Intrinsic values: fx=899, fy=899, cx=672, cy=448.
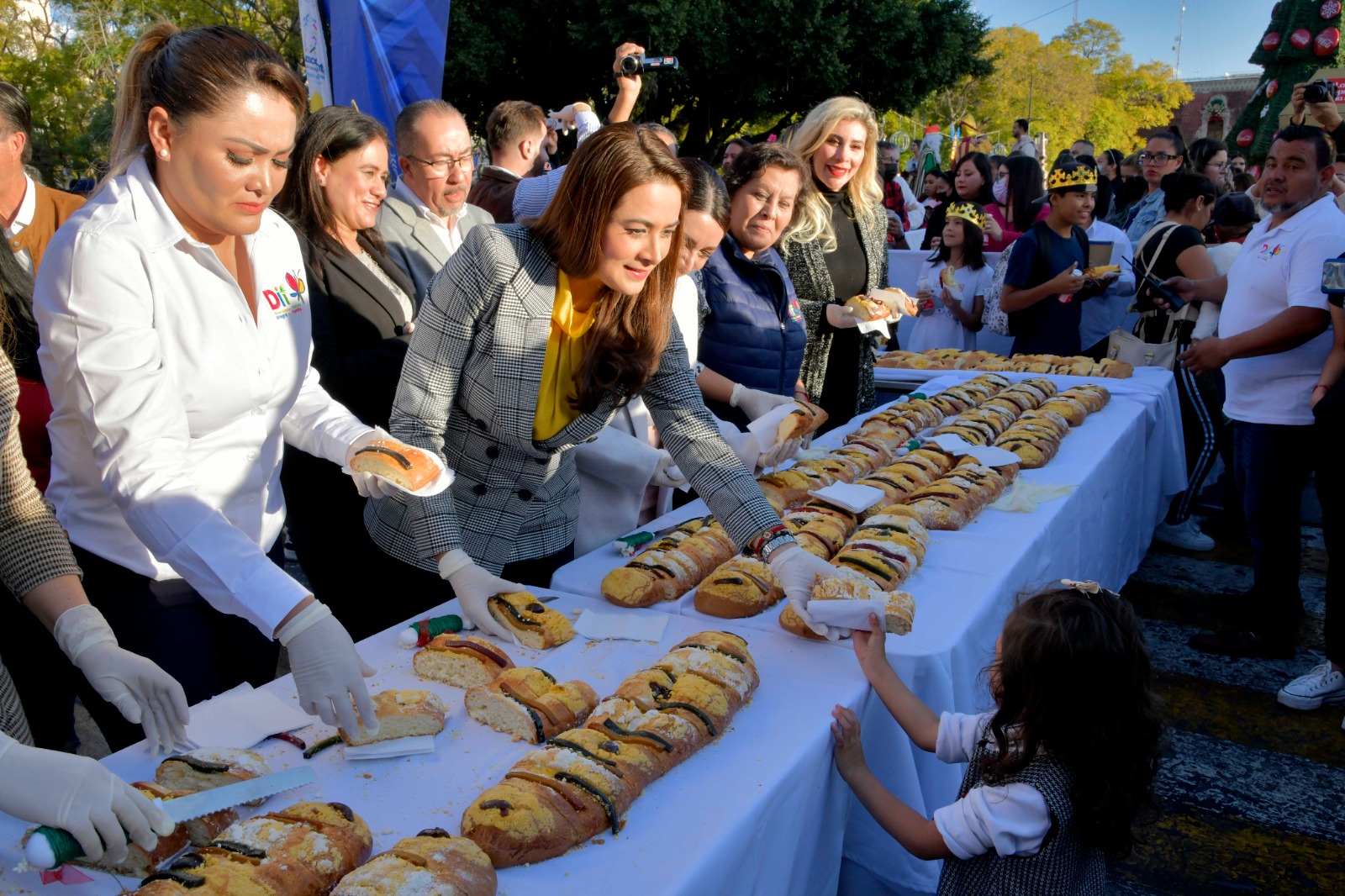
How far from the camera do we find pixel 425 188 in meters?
3.60

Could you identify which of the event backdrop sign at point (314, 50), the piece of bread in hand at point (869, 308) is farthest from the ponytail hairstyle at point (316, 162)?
the event backdrop sign at point (314, 50)

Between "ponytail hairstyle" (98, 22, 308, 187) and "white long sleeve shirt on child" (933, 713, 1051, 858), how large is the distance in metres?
1.93

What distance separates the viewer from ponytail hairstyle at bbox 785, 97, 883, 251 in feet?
13.7

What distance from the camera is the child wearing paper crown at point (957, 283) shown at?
672 cm

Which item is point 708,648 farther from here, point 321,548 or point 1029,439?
point 1029,439

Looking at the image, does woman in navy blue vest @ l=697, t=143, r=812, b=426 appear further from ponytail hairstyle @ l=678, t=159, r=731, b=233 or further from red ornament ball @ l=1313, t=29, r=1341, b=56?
red ornament ball @ l=1313, t=29, r=1341, b=56

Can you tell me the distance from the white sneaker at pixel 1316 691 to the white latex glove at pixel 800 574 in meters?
2.80

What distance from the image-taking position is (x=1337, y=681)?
3754 millimetres

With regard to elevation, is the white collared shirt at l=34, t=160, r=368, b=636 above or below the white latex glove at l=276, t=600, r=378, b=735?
above

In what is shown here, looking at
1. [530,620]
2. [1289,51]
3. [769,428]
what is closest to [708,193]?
[769,428]

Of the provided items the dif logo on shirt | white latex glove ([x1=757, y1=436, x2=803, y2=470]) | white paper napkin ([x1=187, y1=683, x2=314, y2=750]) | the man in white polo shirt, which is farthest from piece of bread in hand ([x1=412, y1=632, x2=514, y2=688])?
the man in white polo shirt

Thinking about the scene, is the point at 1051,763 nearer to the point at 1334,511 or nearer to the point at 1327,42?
the point at 1334,511

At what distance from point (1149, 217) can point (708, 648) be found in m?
7.85

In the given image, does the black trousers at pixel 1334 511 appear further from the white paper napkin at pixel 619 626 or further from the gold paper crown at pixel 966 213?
the gold paper crown at pixel 966 213
